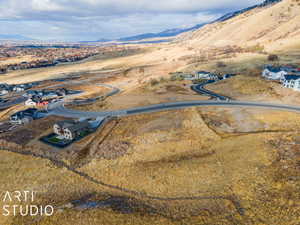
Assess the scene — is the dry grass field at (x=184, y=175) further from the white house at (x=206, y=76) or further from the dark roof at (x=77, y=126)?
the white house at (x=206, y=76)

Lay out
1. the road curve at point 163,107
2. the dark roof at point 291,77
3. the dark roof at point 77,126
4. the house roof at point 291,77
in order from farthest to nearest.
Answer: the dark roof at point 291,77, the house roof at point 291,77, the road curve at point 163,107, the dark roof at point 77,126

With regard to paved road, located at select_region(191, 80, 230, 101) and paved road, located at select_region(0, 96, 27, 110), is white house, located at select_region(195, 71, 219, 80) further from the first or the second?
paved road, located at select_region(0, 96, 27, 110)

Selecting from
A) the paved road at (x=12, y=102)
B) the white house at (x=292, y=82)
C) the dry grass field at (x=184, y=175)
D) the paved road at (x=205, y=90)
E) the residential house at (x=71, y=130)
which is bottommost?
the dry grass field at (x=184, y=175)

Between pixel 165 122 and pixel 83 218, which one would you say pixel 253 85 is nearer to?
pixel 165 122

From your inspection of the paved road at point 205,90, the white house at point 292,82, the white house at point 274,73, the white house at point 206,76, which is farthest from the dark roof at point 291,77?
the white house at point 206,76

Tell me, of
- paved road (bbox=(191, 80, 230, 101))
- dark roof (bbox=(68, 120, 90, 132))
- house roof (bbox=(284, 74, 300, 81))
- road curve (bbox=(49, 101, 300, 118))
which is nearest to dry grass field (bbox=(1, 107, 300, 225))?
dark roof (bbox=(68, 120, 90, 132))

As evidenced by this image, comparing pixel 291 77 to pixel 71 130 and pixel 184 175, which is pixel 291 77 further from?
pixel 71 130

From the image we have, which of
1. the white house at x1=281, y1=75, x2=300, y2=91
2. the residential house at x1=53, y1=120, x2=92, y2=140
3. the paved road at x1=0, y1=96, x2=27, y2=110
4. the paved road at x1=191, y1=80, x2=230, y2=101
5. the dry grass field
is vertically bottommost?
the dry grass field

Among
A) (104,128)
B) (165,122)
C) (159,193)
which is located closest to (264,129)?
(165,122)
